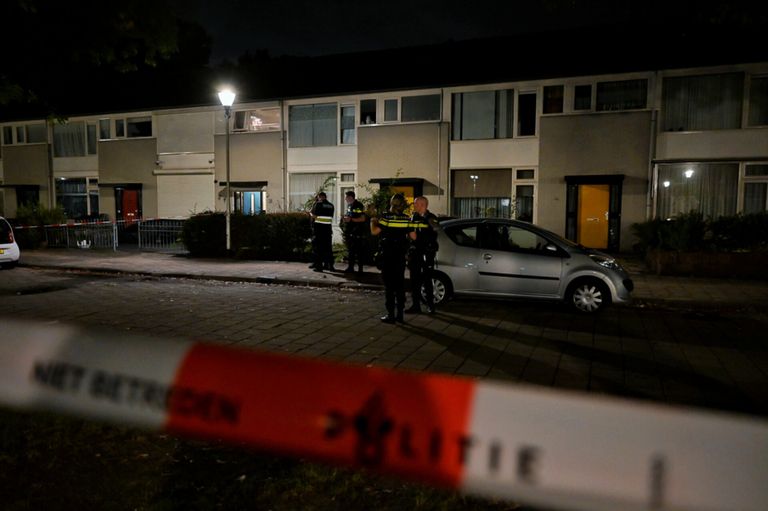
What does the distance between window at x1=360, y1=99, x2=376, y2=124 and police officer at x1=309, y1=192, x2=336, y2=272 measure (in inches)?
364

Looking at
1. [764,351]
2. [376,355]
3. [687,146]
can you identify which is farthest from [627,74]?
[376,355]

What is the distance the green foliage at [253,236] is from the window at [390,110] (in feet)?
25.2

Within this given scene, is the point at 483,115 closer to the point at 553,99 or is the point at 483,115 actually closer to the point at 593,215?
the point at 553,99

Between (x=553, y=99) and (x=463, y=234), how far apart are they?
11526mm

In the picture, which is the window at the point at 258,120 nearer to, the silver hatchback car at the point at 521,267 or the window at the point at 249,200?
the window at the point at 249,200

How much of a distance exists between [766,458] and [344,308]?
791cm

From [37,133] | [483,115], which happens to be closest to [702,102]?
[483,115]

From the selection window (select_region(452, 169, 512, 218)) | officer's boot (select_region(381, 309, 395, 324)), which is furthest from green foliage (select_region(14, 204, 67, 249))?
officer's boot (select_region(381, 309, 395, 324))

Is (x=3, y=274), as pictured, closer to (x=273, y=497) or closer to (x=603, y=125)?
(x=273, y=497)

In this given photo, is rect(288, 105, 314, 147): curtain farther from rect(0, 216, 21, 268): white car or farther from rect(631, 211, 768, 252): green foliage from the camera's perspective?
rect(631, 211, 768, 252): green foliage

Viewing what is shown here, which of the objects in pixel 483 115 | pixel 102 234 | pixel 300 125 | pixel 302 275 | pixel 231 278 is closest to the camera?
pixel 231 278

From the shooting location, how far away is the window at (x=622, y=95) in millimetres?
18234

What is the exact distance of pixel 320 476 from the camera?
3.44 meters

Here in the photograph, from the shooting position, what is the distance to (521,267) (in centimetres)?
928
